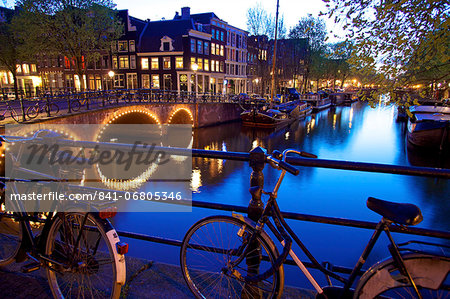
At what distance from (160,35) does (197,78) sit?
25.8ft

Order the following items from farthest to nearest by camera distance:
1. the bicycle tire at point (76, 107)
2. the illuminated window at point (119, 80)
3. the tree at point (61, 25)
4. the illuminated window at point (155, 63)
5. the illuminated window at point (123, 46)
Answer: the illuminated window at point (119, 80) < the illuminated window at point (123, 46) < the illuminated window at point (155, 63) < the tree at point (61, 25) < the bicycle tire at point (76, 107)

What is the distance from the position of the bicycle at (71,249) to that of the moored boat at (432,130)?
91.2ft

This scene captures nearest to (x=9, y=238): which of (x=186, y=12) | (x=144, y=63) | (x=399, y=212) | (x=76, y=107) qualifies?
(x=399, y=212)

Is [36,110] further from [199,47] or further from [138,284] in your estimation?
[199,47]

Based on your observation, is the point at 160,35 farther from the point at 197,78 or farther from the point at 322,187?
the point at 322,187

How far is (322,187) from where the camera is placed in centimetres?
1830

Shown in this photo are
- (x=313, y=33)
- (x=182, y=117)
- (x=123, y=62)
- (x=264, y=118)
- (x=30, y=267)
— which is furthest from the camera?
(x=313, y=33)

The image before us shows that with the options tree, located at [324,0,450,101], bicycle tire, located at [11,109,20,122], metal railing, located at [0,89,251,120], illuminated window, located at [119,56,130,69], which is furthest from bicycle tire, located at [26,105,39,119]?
illuminated window, located at [119,56,130,69]

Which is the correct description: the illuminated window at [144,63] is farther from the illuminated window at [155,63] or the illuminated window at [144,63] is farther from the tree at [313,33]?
the tree at [313,33]

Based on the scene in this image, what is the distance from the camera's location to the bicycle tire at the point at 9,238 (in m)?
2.69

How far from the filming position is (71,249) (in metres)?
2.36

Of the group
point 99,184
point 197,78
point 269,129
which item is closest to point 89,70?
point 197,78

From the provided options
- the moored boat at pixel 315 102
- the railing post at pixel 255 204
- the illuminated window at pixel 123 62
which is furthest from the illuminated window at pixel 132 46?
the railing post at pixel 255 204

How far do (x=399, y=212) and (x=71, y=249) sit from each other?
2287 millimetres
